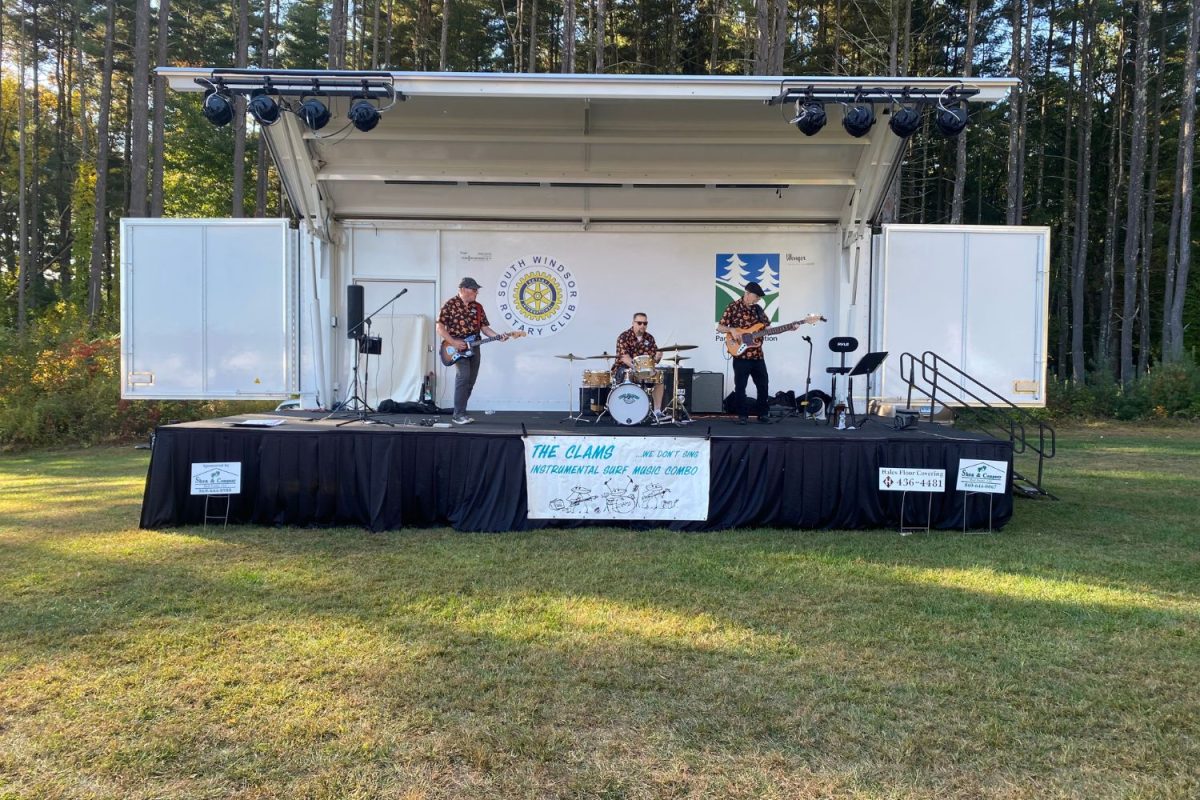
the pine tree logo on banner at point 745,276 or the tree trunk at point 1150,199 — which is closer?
the pine tree logo on banner at point 745,276

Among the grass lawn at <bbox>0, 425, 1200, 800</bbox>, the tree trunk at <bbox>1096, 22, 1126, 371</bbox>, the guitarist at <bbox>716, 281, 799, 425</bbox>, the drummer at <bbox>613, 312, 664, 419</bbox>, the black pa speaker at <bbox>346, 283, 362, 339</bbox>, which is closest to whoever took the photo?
the grass lawn at <bbox>0, 425, 1200, 800</bbox>

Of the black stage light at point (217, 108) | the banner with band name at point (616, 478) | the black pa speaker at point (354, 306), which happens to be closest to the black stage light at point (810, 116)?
the banner with band name at point (616, 478)

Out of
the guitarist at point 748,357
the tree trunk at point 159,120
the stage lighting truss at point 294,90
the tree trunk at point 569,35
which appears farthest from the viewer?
the tree trunk at point 159,120

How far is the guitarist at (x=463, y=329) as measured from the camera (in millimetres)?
7242

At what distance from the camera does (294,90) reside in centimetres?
634

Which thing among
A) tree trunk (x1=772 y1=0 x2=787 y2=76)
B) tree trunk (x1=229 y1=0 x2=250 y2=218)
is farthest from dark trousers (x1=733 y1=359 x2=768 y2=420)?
tree trunk (x1=229 y1=0 x2=250 y2=218)

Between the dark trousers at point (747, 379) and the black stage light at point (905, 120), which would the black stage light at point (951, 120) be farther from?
the dark trousers at point (747, 379)

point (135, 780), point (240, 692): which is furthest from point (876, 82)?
point (135, 780)

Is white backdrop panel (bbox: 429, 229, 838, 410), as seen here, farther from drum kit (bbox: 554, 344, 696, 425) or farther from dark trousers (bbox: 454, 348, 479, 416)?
dark trousers (bbox: 454, 348, 479, 416)

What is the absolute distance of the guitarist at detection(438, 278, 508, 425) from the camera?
7242 mm

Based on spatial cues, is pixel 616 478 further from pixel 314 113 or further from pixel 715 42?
pixel 715 42

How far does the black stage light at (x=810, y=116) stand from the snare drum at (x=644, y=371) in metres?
2.60

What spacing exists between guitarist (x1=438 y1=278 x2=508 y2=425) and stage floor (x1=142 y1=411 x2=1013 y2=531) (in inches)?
48.5

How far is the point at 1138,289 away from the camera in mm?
24953
